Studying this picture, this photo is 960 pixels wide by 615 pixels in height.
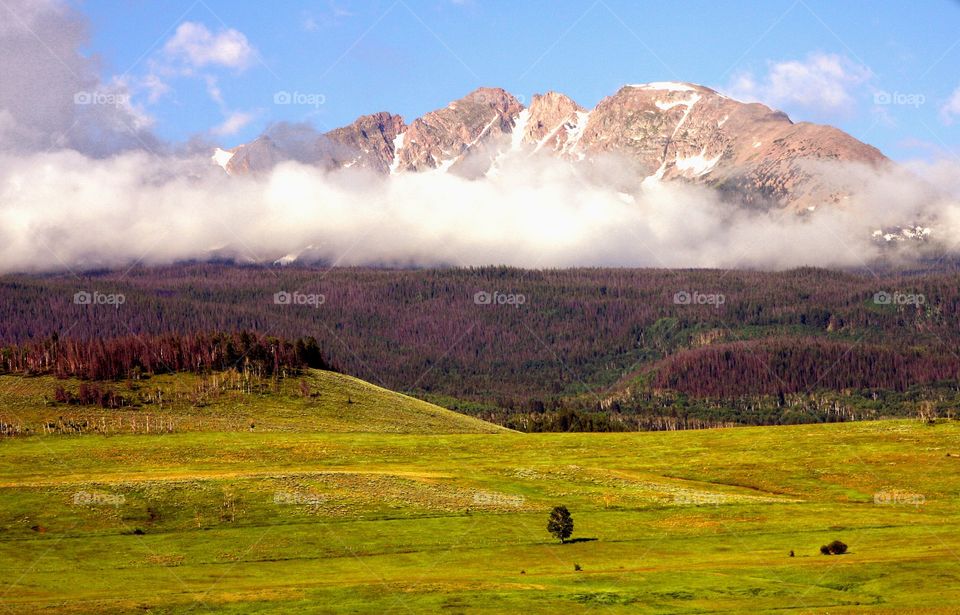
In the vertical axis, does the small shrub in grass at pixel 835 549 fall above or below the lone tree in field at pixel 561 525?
below

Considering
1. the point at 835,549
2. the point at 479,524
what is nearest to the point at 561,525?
the point at 479,524

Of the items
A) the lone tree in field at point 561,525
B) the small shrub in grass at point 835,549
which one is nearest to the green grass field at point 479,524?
the small shrub in grass at point 835,549

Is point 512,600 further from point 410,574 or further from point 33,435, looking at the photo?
point 33,435

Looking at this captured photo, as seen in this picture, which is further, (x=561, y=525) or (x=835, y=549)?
(x=561, y=525)

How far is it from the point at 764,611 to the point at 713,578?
9032 millimetres

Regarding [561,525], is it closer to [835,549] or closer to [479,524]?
[479,524]

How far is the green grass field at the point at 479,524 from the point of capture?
252 feet

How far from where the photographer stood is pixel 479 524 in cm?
10794

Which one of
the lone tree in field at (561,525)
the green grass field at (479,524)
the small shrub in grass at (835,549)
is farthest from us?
the lone tree in field at (561,525)

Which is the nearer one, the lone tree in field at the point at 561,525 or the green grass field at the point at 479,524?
the green grass field at the point at 479,524

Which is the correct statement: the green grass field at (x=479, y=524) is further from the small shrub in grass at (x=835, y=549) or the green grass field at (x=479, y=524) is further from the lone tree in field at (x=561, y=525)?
the lone tree in field at (x=561, y=525)

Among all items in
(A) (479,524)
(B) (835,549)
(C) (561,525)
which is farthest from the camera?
(A) (479,524)

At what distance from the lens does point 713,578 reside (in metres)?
80.0

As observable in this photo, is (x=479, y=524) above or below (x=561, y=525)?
below
